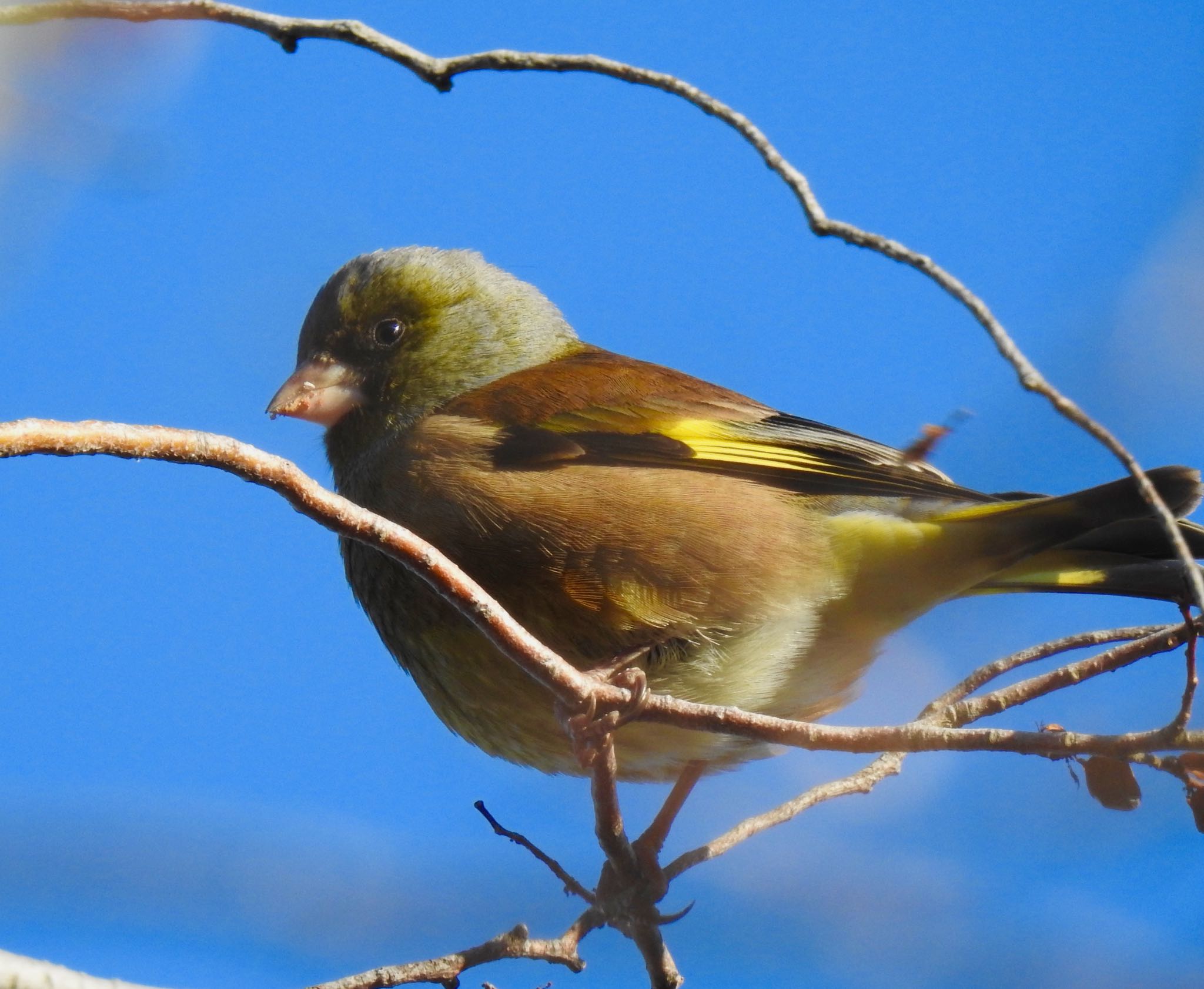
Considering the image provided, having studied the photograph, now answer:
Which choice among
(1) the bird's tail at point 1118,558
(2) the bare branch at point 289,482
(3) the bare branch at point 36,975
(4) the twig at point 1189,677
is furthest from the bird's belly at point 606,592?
(3) the bare branch at point 36,975

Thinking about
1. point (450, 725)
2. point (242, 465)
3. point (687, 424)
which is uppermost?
point (687, 424)

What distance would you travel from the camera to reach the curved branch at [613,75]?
1959 millimetres

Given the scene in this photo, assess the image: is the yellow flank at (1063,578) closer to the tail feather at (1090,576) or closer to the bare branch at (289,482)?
the tail feather at (1090,576)

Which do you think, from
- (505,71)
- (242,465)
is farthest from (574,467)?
(242,465)

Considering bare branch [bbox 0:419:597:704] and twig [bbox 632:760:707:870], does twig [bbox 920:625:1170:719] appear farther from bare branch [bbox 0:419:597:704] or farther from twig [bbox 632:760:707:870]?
bare branch [bbox 0:419:597:704]

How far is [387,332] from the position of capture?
172 inches

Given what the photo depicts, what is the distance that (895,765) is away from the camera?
129 inches

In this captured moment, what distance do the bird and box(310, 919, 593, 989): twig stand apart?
61cm

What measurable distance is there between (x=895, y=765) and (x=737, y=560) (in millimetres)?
690

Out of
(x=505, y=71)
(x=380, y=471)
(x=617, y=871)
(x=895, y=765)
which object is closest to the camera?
(x=505, y=71)

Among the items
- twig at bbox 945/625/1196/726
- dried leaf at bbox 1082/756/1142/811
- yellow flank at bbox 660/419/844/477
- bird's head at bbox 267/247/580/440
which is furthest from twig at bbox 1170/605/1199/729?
bird's head at bbox 267/247/580/440

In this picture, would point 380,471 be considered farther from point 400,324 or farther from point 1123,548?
point 1123,548

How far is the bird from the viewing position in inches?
133

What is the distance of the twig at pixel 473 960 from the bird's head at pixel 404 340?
1788mm
